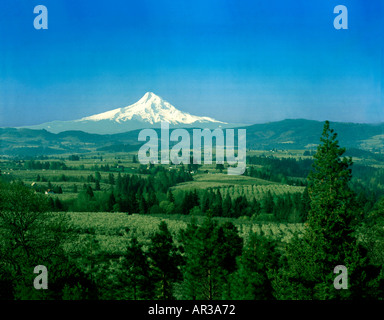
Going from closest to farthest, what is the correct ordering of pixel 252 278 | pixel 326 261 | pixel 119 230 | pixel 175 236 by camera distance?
1. pixel 326 261
2. pixel 252 278
3. pixel 175 236
4. pixel 119 230

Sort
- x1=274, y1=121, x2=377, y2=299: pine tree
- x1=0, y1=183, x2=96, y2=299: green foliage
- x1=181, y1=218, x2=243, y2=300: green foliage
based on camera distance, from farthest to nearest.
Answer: x1=181, y1=218, x2=243, y2=300: green foliage, x1=0, y1=183, x2=96, y2=299: green foliage, x1=274, y1=121, x2=377, y2=299: pine tree

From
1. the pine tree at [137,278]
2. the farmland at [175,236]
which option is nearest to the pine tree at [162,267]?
the farmland at [175,236]

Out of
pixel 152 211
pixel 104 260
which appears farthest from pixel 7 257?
pixel 152 211

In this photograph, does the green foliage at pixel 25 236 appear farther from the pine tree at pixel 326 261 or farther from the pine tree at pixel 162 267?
the pine tree at pixel 326 261

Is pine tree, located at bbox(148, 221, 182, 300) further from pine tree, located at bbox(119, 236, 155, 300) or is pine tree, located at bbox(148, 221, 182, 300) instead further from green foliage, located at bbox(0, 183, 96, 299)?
green foliage, located at bbox(0, 183, 96, 299)

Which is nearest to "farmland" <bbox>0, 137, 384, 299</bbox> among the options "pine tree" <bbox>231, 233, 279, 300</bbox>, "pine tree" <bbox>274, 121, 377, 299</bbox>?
"pine tree" <bbox>231, 233, 279, 300</bbox>

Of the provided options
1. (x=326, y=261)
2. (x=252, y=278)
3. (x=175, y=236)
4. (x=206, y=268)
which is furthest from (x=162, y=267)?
(x=175, y=236)

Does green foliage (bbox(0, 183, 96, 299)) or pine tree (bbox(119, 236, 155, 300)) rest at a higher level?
green foliage (bbox(0, 183, 96, 299))

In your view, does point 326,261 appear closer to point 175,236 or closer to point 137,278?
point 137,278
